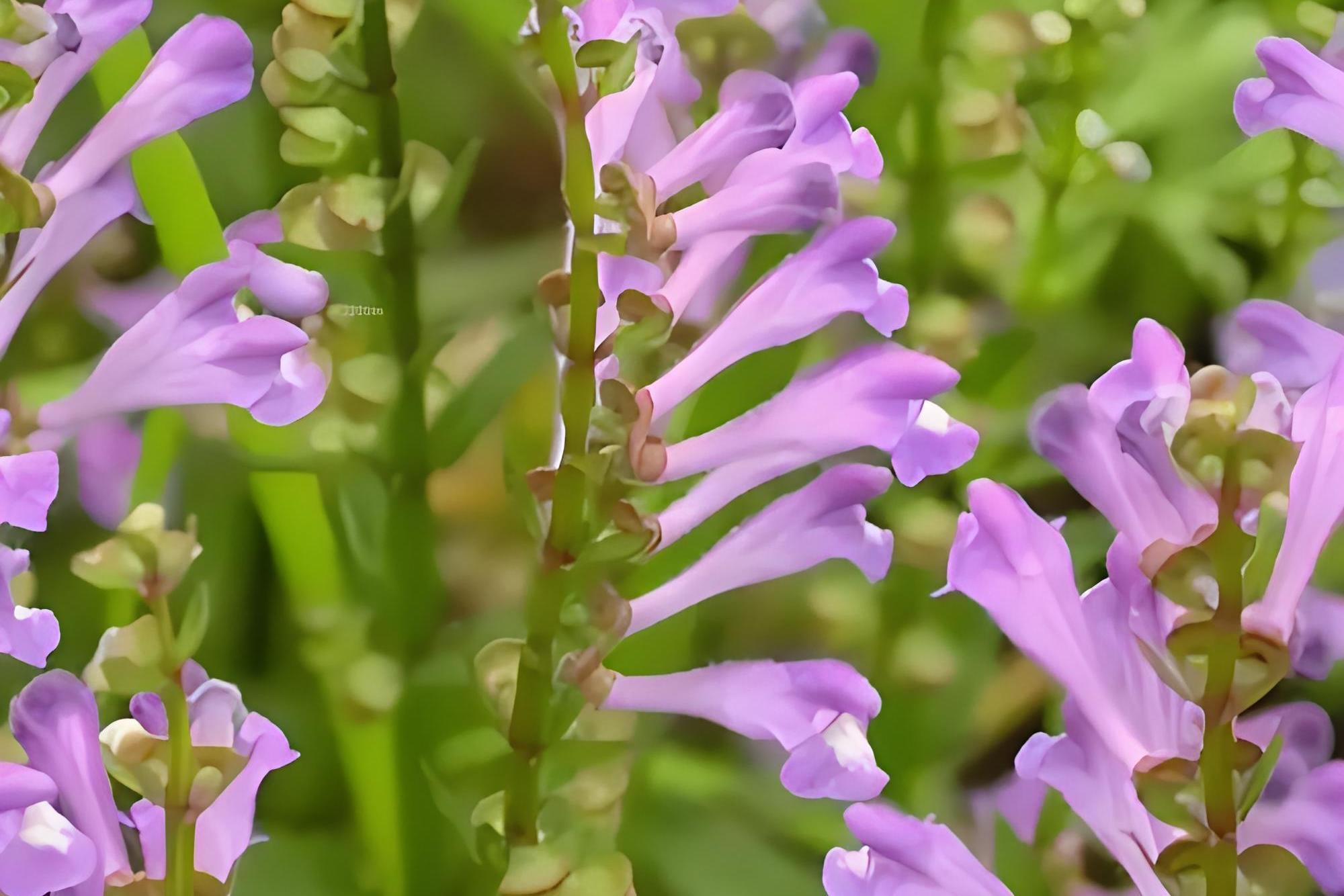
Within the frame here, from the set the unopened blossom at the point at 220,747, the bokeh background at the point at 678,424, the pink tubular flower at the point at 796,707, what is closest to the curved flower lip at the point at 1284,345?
the bokeh background at the point at 678,424

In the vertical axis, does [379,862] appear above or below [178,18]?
below

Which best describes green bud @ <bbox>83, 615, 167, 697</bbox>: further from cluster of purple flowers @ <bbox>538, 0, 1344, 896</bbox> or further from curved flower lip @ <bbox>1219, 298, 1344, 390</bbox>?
curved flower lip @ <bbox>1219, 298, 1344, 390</bbox>

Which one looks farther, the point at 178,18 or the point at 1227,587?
the point at 178,18

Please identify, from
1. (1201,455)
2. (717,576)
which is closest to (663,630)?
(717,576)

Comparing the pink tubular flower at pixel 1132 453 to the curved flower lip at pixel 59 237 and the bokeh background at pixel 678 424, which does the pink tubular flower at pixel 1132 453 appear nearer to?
the bokeh background at pixel 678 424

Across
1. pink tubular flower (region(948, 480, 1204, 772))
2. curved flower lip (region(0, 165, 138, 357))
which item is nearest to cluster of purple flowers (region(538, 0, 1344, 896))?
pink tubular flower (region(948, 480, 1204, 772))

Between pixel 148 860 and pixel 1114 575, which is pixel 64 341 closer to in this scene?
pixel 148 860

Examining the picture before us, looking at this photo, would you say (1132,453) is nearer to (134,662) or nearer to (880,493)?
(880,493)
